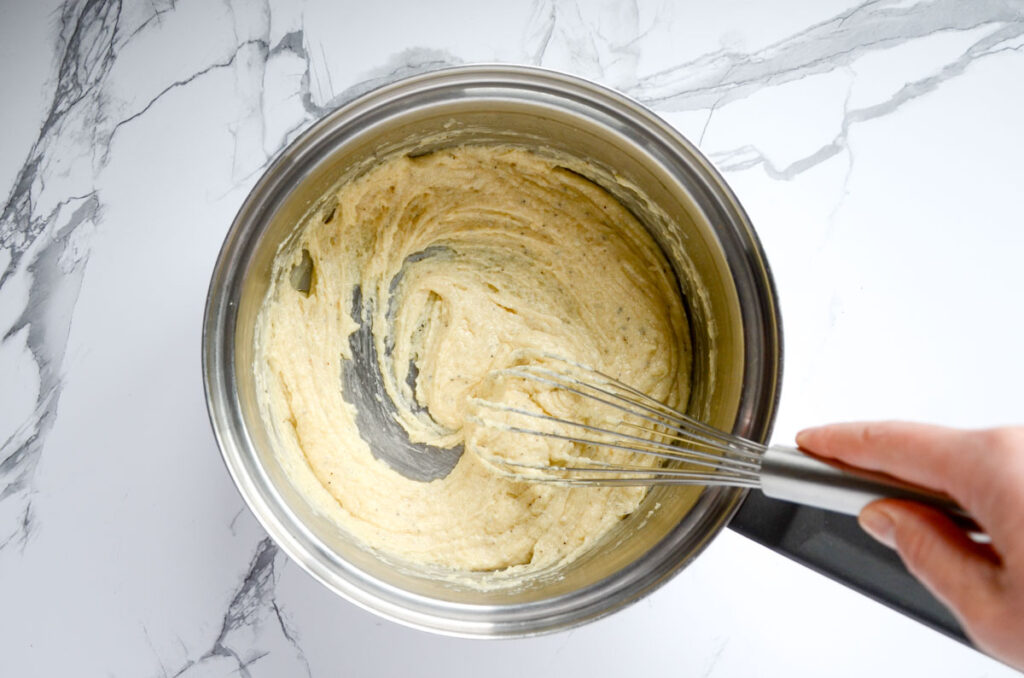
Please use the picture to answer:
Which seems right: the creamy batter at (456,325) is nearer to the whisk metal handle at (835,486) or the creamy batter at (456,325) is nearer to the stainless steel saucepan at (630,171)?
the stainless steel saucepan at (630,171)

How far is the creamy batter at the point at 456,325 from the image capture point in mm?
1556

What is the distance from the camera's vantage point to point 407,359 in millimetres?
1798

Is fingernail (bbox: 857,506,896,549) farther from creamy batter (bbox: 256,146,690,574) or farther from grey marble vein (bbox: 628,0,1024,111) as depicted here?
grey marble vein (bbox: 628,0,1024,111)

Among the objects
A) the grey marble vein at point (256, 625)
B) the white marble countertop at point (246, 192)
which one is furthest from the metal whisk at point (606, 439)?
the grey marble vein at point (256, 625)

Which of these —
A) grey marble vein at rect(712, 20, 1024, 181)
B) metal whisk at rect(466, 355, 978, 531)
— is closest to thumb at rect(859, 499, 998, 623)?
metal whisk at rect(466, 355, 978, 531)

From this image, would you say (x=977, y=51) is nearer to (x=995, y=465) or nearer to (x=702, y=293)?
(x=702, y=293)

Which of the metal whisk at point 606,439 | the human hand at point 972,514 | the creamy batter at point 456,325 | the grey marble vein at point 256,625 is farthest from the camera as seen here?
the grey marble vein at point 256,625

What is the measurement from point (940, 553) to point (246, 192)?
5.15 ft

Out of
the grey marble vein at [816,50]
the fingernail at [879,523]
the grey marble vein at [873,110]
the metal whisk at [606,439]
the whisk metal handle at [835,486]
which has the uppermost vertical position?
the grey marble vein at [816,50]

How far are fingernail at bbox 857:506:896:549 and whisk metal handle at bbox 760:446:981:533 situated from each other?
0.04 feet

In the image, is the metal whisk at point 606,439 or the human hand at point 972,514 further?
the metal whisk at point 606,439

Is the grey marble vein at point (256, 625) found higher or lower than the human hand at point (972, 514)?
higher

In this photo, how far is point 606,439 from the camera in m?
1.63

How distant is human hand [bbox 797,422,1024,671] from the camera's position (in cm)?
94
